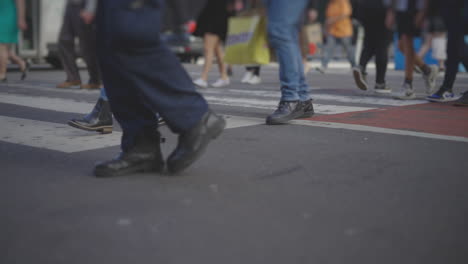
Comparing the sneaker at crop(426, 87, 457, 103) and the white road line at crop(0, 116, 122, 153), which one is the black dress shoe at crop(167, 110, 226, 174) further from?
the sneaker at crop(426, 87, 457, 103)

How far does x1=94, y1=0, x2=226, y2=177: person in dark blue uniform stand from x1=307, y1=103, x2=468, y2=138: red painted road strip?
198 centimetres

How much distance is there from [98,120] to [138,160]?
109 cm

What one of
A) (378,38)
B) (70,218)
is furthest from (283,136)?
(378,38)

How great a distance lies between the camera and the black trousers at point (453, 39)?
600 cm

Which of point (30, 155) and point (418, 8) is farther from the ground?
point (418, 8)

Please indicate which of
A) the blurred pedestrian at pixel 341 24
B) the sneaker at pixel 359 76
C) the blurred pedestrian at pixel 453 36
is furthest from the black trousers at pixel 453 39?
the blurred pedestrian at pixel 341 24

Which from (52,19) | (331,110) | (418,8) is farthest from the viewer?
(52,19)

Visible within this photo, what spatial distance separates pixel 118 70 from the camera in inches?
111

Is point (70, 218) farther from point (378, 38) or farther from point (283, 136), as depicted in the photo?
point (378, 38)

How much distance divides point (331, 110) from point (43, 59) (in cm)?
880

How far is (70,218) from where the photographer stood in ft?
7.43

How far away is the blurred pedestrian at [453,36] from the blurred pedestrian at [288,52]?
178 centimetres

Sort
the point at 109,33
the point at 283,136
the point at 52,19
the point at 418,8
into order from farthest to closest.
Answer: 1. the point at 52,19
2. the point at 418,8
3. the point at 283,136
4. the point at 109,33

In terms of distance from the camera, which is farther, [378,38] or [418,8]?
[378,38]
